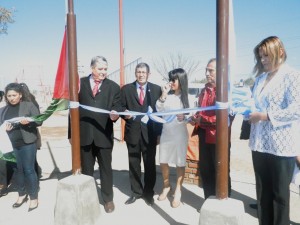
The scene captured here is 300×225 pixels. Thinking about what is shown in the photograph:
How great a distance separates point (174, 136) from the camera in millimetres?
3838

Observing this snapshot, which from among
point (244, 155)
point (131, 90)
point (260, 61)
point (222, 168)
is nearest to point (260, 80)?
point (260, 61)

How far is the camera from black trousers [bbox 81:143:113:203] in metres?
3.72

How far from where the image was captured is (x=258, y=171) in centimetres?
262

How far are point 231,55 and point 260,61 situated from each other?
434 millimetres

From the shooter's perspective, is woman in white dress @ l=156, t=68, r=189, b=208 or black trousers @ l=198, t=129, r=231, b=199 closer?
black trousers @ l=198, t=129, r=231, b=199

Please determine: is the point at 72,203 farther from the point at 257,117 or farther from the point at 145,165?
the point at 257,117

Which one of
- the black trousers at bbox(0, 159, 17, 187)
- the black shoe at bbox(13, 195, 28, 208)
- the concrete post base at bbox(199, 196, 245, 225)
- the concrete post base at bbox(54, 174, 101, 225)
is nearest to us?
the concrete post base at bbox(199, 196, 245, 225)

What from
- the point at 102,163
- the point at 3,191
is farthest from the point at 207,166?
the point at 3,191

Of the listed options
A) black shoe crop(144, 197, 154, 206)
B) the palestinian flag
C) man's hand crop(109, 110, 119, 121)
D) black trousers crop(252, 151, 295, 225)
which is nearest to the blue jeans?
the palestinian flag

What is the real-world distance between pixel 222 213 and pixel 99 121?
2022 mm

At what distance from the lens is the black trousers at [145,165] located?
3979mm

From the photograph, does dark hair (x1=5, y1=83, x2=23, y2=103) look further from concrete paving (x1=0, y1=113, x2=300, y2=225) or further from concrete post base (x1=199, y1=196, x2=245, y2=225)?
concrete post base (x1=199, y1=196, x2=245, y2=225)

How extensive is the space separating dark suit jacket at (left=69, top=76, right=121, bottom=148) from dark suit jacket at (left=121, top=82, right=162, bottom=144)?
0.33 m

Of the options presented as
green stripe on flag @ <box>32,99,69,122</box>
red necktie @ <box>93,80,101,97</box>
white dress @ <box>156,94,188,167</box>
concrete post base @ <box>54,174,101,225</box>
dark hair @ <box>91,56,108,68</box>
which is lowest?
concrete post base @ <box>54,174,101,225</box>
